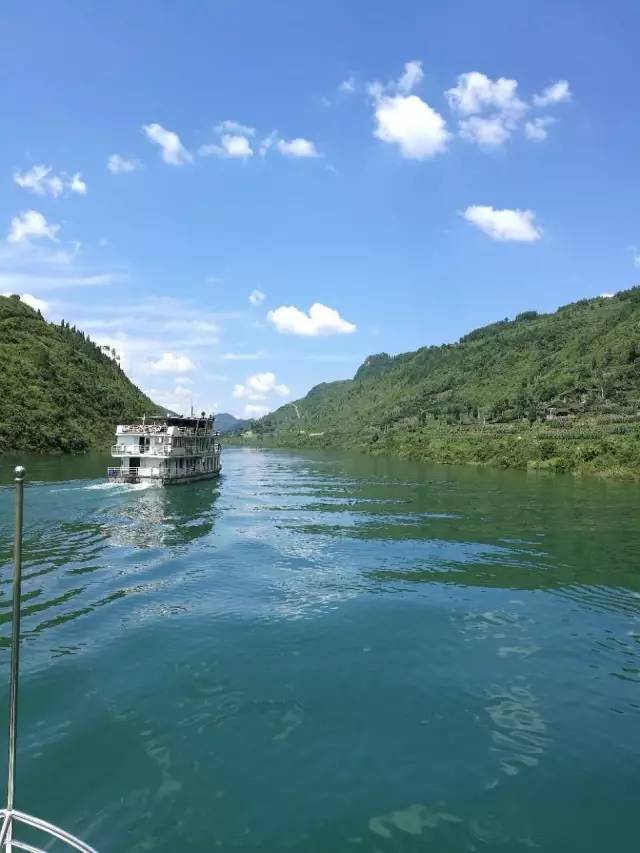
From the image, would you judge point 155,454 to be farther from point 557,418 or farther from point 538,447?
point 557,418

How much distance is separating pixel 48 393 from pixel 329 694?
491 ft

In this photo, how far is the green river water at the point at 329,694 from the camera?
10703 millimetres

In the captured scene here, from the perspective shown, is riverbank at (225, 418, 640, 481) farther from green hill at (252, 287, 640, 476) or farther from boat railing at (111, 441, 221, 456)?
boat railing at (111, 441, 221, 456)

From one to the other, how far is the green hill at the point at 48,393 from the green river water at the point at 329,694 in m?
102

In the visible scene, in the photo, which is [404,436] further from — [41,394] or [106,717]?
[106,717]

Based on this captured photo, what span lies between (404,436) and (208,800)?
15516 cm

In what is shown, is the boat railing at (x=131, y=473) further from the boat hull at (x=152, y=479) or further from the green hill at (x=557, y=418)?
the green hill at (x=557, y=418)

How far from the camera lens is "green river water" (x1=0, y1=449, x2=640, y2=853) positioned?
1070 cm

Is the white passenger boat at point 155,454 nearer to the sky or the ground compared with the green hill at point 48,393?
nearer to the ground

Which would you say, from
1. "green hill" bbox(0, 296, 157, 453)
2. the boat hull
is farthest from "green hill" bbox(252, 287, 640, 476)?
"green hill" bbox(0, 296, 157, 453)

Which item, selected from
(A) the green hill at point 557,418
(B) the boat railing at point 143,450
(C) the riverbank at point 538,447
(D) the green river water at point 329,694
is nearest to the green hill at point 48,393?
(B) the boat railing at point 143,450

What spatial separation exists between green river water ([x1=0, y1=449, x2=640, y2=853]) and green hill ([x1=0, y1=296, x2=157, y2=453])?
101525 millimetres

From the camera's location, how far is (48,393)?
147 meters

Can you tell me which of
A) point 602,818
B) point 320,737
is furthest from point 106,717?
point 602,818
